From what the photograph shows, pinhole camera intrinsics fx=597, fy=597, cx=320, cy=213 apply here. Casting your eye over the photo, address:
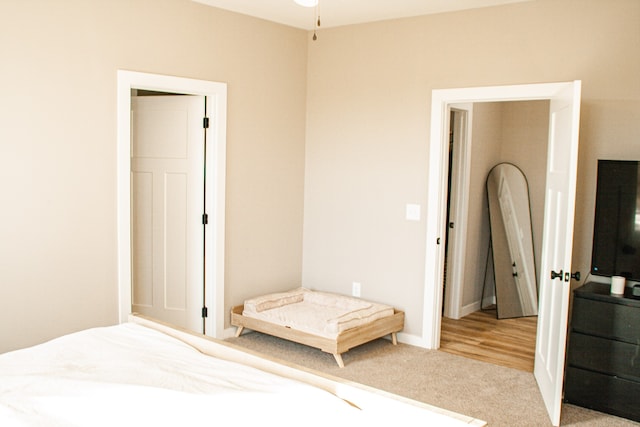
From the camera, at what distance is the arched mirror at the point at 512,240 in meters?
5.98

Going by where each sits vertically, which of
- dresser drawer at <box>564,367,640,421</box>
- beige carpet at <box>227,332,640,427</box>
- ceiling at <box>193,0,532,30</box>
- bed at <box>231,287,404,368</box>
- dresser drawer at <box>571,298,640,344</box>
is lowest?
beige carpet at <box>227,332,640,427</box>

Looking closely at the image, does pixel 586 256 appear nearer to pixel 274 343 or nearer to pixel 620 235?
pixel 620 235

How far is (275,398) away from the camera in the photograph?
2.13 metres

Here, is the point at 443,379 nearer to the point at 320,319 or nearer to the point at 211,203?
the point at 320,319

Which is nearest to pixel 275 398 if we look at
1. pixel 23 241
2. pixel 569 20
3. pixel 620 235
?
pixel 23 241

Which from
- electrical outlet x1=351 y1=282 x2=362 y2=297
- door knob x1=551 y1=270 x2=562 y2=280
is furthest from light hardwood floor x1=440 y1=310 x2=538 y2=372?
door knob x1=551 y1=270 x2=562 y2=280

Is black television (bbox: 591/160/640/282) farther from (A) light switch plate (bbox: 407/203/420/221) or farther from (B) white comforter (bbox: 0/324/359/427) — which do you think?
(B) white comforter (bbox: 0/324/359/427)

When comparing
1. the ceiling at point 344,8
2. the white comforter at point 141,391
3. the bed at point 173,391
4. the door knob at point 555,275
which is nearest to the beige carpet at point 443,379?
the door knob at point 555,275

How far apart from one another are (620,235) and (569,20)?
149 cm

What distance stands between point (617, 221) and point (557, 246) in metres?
0.44

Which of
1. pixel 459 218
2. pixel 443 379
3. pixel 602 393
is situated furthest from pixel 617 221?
pixel 459 218

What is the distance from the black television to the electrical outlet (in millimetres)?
1989

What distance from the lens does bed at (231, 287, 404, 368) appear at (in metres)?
4.33

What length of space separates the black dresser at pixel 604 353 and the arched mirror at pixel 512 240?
2241mm
